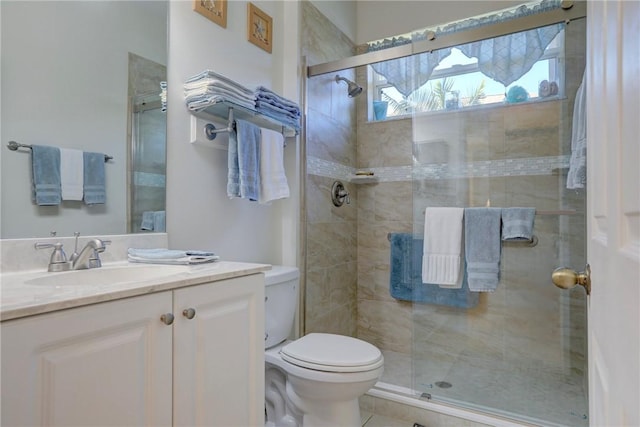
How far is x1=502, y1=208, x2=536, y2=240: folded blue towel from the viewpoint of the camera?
2053 millimetres

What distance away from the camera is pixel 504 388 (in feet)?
6.77

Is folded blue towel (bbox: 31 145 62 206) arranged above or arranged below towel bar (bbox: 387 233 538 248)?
above

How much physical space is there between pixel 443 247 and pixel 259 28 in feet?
5.38

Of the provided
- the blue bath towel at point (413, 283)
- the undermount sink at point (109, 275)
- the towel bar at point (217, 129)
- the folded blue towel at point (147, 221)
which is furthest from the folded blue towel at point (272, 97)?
the blue bath towel at point (413, 283)

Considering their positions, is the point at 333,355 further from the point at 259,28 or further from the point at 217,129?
the point at 259,28

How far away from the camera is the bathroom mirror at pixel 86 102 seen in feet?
3.63

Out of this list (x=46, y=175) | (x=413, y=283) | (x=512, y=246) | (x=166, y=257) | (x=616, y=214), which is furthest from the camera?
(x=413, y=283)

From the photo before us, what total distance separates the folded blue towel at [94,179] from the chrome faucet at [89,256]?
0.16 metres

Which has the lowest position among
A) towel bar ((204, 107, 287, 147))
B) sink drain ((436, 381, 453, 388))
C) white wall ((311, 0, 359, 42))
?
sink drain ((436, 381, 453, 388))

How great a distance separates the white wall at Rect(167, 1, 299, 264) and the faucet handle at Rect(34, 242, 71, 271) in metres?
0.44

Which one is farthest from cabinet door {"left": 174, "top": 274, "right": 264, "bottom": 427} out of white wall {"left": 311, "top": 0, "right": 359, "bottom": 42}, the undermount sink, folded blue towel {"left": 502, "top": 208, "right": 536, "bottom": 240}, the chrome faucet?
white wall {"left": 311, "top": 0, "right": 359, "bottom": 42}

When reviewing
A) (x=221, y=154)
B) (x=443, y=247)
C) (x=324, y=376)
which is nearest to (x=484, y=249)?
(x=443, y=247)

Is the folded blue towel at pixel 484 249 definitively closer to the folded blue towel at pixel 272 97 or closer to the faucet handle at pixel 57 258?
the folded blue towel at pixel 272 97

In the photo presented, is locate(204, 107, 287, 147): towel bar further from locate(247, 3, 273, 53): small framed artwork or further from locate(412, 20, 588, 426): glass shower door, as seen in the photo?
locate(412, 20, 588, 426): glass shower door
